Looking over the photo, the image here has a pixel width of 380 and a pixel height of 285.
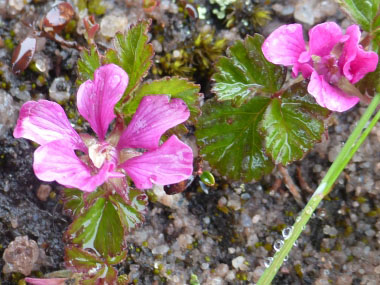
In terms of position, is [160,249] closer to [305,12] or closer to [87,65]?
[87,65]

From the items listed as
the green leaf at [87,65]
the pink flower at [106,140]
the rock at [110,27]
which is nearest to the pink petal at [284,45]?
the pink flower at [106,140]

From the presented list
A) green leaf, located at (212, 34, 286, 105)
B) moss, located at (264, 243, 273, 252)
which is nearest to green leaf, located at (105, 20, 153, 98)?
green leaf, located at (212, 34, 286, 105)

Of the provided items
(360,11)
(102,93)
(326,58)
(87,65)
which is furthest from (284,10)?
(102,93)

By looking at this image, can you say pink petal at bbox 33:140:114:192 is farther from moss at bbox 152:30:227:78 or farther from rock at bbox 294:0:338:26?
rock at bbox 294:0:338:26

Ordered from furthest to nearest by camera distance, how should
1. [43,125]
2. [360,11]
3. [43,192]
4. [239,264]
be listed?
[239,264], [43,192], [360,11], [43,125]

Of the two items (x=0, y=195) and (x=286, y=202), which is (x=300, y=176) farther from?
(x=0, y=195)

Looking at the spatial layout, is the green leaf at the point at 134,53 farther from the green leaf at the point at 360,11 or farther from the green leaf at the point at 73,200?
the green leaf at the point at 360,11
